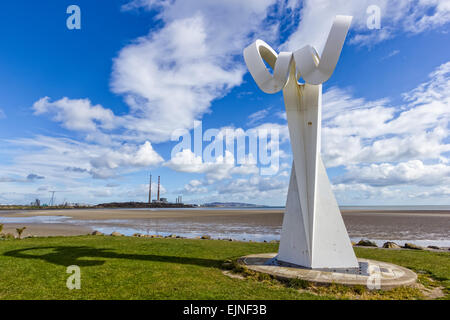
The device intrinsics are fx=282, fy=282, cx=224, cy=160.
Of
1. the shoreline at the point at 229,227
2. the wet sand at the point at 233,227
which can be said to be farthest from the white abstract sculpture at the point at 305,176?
the wet sand at the point at 233,227

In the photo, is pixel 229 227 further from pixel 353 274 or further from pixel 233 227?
pixel 353 274

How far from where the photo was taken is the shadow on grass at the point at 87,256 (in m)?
9.41

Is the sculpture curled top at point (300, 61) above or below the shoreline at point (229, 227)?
above

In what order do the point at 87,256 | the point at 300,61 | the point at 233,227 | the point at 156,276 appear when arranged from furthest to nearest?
the point at 233,227 → the point at 87,256 → the point at 300,61 → the point at 156,276

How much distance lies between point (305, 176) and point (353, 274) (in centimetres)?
304

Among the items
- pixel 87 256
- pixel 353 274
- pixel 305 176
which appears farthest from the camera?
pixel 87 256

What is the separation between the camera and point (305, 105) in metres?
9.22

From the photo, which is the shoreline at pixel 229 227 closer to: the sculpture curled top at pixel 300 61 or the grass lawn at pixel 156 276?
the grass lawn at pixel 156 276

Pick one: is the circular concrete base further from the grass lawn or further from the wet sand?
the wet sand

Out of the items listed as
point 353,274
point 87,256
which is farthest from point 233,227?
point 353,274

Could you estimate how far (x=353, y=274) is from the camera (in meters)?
7.58

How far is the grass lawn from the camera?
637 cm

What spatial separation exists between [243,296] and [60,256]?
7.66 m
